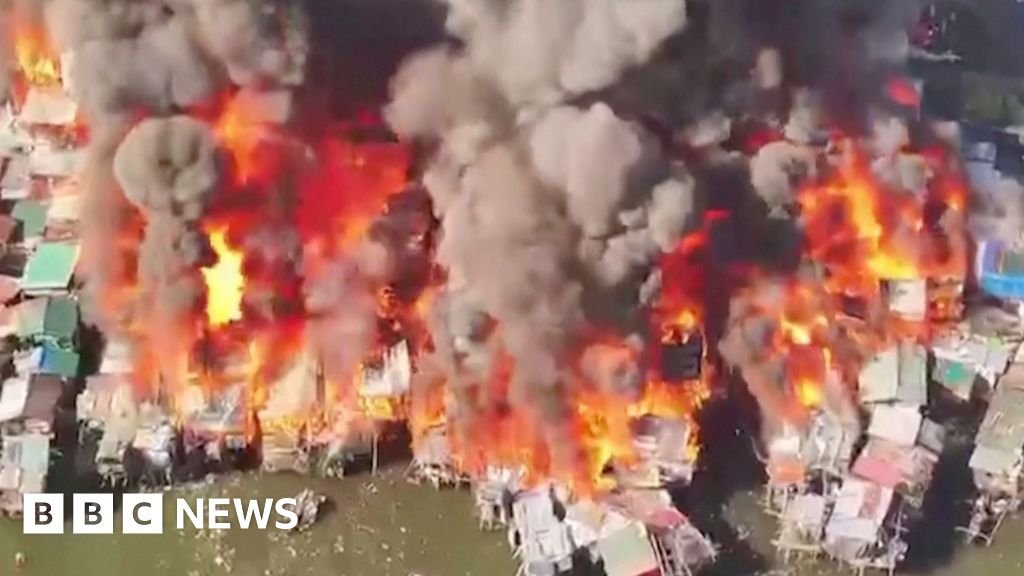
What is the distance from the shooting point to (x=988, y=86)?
14.8 meters

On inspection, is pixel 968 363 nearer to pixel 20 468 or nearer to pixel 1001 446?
pixel 1001 446

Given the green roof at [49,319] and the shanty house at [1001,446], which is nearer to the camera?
the shanty house at [1001,446]

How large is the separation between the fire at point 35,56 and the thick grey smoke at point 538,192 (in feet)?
11.2

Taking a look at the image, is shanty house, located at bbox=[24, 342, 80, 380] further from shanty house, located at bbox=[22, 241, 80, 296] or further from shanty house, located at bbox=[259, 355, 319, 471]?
shanty house, located at bbox=[259, 355, 319, 471]

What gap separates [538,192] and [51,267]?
3.93 metres

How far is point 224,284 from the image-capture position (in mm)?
12875

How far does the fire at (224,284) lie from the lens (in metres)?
12.7

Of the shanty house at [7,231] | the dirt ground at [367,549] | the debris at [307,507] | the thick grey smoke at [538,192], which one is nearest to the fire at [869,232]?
the thick grey smoke at [538,192]

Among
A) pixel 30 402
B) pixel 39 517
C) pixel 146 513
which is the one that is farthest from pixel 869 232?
pixel 39 517

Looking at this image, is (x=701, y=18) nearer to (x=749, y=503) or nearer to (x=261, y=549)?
(x=749, y=503)

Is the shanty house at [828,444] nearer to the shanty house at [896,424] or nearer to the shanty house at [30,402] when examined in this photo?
the shanty house at [896,424]

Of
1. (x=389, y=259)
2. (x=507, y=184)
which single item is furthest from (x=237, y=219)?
(x=507, y=184)

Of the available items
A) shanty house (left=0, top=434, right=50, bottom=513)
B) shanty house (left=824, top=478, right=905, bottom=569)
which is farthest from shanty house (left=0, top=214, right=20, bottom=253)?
shanty house (left=824, top=478, right=905, bottom=569)

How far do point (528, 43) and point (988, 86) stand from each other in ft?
16.8
